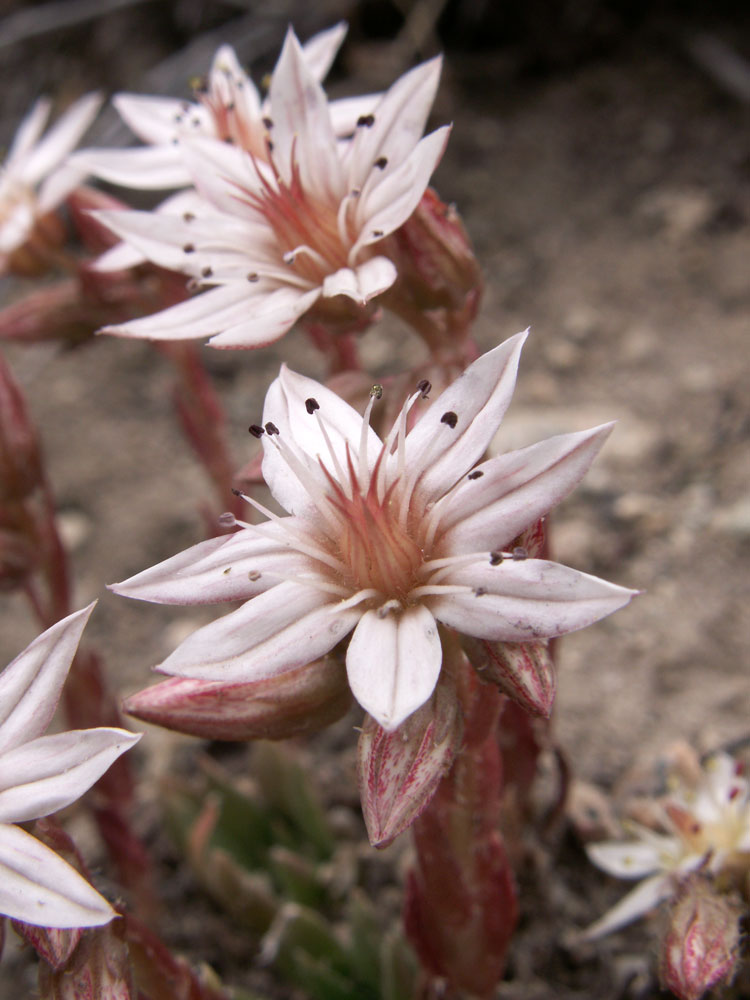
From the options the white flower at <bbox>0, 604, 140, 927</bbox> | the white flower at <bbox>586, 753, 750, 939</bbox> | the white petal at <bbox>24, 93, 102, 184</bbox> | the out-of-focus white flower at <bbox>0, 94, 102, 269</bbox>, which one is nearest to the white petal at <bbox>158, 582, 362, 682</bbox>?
the white flower at <bbox>0, 604, 140, 927</bbox>

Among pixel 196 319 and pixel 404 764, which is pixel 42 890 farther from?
pixel 196 319

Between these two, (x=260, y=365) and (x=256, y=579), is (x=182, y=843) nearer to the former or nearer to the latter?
(x=256, y=579)

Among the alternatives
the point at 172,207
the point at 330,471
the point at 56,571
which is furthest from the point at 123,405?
the point at 330,471

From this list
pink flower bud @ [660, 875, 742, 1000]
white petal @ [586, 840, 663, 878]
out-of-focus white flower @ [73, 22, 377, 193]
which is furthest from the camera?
out-of-focus white flower @ [73, 22, 377, 193]

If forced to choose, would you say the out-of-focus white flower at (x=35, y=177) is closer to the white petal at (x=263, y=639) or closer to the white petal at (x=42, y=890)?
the white petal at (x=263, y=639)

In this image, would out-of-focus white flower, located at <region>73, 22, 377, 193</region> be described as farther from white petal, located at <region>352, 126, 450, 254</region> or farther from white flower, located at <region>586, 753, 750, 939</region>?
white flower, located at <region>586, 753, 750, 939</region>

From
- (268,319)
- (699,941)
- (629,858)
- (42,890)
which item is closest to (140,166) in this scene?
(268,319)
